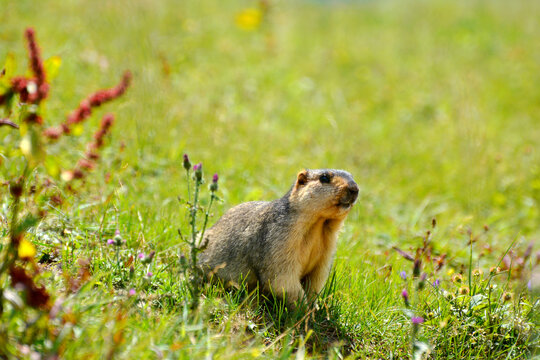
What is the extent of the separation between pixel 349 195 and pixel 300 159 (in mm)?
3783

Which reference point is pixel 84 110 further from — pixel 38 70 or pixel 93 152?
pixel 93 152

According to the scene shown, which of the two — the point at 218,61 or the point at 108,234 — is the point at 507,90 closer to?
the point at 218,61

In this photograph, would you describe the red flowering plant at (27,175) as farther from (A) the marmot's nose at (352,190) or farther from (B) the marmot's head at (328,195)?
(A) the marmot's nose at (352,190)

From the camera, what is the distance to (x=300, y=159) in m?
7.52

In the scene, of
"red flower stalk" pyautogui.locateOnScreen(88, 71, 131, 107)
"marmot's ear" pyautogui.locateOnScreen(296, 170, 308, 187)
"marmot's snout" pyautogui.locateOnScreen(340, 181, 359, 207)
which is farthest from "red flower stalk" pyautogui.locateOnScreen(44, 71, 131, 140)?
"marmot's snout" pyautogui.locateOnScreen(340, 181, 359, 207)

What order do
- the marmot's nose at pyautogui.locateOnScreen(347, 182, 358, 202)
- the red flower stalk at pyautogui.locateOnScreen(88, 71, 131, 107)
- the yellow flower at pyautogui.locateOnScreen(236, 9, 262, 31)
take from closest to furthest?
1. the red flower stalk at pyautogui.locateOnScreen(88, 71, 131, 107)
2. the marmot's nose at pyautogui.locateOnScreen(347, 182, 358, 202)
3. the yellow flower at pyautogui.locateOnScreen(236, 9, 262, 31)

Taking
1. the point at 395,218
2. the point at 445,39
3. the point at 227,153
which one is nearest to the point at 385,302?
the point at 395,218

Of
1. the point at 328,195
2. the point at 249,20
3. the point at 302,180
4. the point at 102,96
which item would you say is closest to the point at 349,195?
the point at 328,195

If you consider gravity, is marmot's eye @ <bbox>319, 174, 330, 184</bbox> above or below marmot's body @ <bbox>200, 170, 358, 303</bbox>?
above

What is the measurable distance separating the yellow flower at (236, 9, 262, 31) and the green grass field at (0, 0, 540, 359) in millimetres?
106

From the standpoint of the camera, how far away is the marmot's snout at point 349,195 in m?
3.75

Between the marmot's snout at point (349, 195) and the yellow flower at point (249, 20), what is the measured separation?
30.8ft

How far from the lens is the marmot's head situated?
376cm

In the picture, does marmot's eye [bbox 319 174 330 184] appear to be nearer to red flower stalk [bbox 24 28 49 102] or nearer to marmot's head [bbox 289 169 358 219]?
marmot's head [bbox 289 169 358 219]
